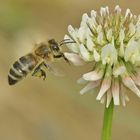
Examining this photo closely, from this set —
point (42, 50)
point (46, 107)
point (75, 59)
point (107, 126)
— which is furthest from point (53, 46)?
point (46, 107)

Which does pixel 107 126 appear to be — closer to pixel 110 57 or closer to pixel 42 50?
pixel 110 57

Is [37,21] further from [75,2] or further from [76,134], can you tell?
[76,134]

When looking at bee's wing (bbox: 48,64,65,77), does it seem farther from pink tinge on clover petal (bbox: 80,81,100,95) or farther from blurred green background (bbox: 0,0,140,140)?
blurred green background (bbox: 0,0,140,140)

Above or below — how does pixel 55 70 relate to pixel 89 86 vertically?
above

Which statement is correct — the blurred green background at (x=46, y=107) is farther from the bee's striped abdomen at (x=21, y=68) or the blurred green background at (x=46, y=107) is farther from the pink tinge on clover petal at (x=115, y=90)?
the pink tinge on clover petal at (x=115, y=90)

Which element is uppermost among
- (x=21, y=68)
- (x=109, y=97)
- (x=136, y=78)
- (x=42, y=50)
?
(x=42, y=50)

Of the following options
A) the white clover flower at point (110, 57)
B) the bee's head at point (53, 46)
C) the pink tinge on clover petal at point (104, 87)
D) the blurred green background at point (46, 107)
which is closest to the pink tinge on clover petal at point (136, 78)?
the white clover flower at point (110, 57)

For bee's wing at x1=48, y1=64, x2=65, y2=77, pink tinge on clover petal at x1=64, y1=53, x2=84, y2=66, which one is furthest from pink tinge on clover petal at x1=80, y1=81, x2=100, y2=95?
bee's wing at x1=48, y1=64, x2=65, y2=77
